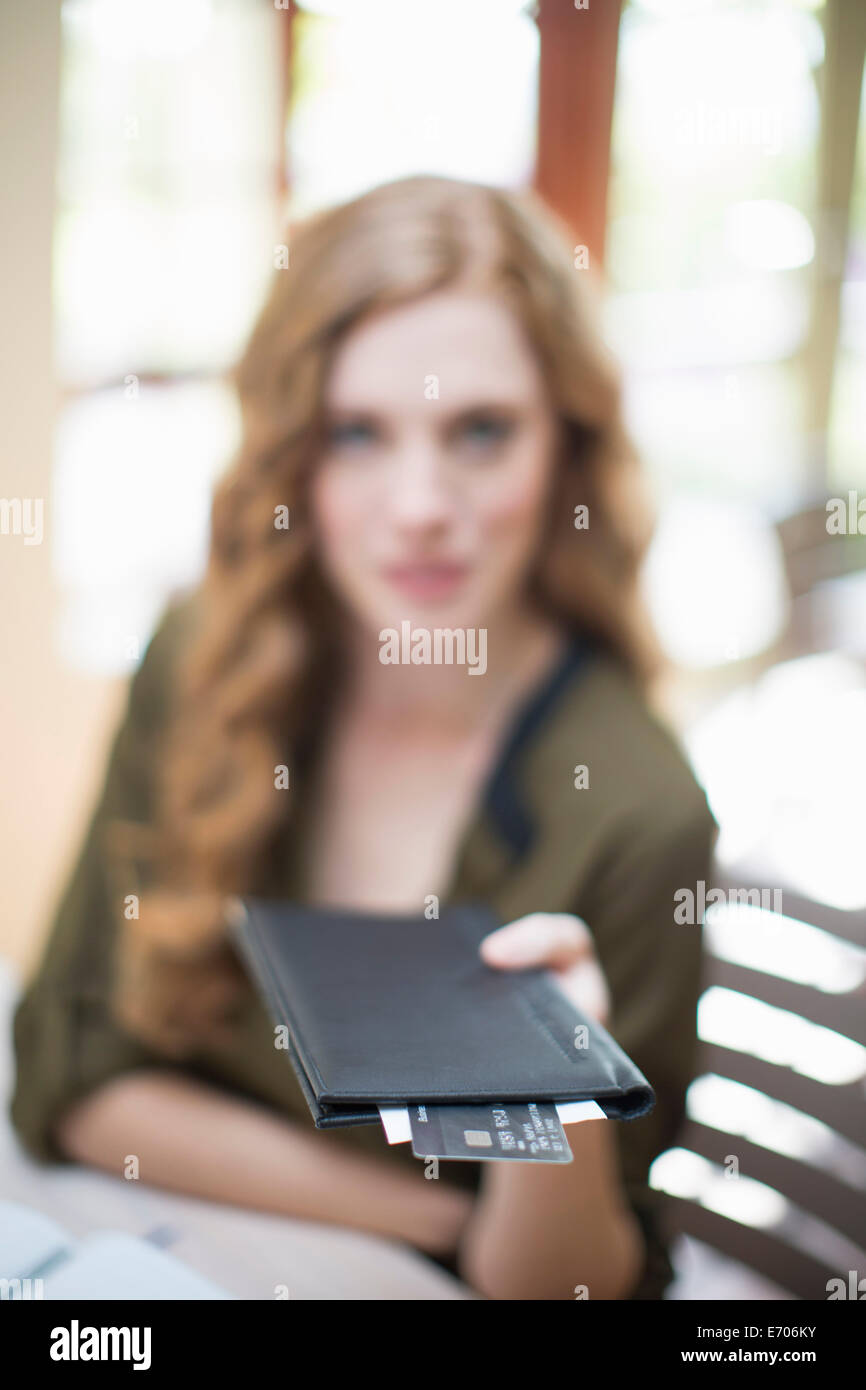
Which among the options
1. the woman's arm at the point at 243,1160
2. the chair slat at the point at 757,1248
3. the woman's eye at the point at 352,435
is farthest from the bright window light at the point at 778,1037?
the woman's eye at the point at 352,435

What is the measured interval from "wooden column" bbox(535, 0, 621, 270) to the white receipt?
2.64ft

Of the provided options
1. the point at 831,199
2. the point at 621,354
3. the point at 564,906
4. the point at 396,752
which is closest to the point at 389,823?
the point at 396,752

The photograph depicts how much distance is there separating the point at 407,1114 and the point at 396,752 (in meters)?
0.48

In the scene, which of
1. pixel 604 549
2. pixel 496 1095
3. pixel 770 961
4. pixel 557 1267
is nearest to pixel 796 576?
pixel 604 549

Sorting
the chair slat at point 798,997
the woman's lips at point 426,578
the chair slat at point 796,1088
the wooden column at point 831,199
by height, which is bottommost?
the chair slat at point 796,1088

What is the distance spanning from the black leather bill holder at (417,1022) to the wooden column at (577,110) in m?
0.69

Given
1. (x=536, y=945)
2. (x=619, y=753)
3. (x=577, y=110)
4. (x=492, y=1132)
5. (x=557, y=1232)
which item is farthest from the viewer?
(x=577, y=110)

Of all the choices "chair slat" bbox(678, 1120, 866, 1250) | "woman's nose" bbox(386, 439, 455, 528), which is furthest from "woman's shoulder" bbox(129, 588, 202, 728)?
"chair slat" bbox(678, 1120, 866, 1250)

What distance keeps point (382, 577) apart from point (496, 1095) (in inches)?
18.6

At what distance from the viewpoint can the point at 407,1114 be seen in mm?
371

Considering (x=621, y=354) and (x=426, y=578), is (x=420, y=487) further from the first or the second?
(x=621, y=354)

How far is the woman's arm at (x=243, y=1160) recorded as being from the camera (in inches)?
27.4

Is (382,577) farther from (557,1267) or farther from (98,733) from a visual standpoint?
(98,733)

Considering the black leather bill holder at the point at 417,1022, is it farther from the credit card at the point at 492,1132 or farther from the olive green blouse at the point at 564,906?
the olive green blouse at the point at 564,906
